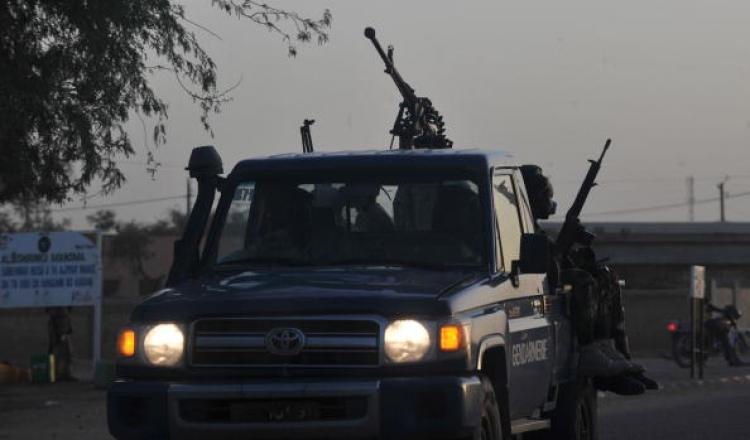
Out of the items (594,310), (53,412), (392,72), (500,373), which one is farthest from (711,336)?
(500,373)

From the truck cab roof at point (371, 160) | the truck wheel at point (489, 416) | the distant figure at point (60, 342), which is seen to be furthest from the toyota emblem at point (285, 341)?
the distant figure at point (60, 342)

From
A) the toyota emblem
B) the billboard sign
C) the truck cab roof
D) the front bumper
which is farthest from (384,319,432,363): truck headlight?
the billboard sign

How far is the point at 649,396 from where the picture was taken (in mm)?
25609

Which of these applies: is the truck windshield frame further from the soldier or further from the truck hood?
the soldier

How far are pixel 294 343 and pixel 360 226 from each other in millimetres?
1549

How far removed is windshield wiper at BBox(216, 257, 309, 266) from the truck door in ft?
3.69

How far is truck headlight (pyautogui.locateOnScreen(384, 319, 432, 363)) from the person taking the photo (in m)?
8.49

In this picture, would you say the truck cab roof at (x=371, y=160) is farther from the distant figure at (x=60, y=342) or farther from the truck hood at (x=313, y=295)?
the distant figure at (x=60, y=342)

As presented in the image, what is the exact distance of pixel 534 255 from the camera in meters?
9.65

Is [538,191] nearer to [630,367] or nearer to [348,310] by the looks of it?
[630,367]

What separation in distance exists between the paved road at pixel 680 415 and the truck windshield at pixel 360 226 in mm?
7507

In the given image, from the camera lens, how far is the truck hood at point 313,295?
8.53 metres

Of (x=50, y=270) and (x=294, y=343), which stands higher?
(x=294, y=343)

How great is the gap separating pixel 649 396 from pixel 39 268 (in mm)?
11139
